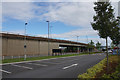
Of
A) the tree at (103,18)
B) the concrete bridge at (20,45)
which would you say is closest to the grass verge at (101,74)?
the tree at (103,18)

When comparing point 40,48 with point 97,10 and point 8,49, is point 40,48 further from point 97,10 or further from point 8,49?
point 97,10

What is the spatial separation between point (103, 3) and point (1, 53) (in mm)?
27939

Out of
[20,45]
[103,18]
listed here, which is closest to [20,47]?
[20,45]

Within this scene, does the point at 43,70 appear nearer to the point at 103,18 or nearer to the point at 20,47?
the point at 103,18

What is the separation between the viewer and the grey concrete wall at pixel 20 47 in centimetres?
3072

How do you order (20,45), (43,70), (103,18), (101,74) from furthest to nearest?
(20,45)
(43,70)
(103,18)
(101,74)

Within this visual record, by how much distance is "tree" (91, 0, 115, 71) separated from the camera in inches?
355

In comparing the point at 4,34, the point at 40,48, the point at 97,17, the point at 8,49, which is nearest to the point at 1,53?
the point at 8,49

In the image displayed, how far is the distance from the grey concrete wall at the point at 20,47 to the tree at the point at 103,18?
2740 cm

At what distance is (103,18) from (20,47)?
3033 cm

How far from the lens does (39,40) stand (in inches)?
1687

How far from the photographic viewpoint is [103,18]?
9.08 m

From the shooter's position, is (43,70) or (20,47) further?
(20,47)

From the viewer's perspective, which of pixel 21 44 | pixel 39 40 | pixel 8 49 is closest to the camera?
pixel 8 49
